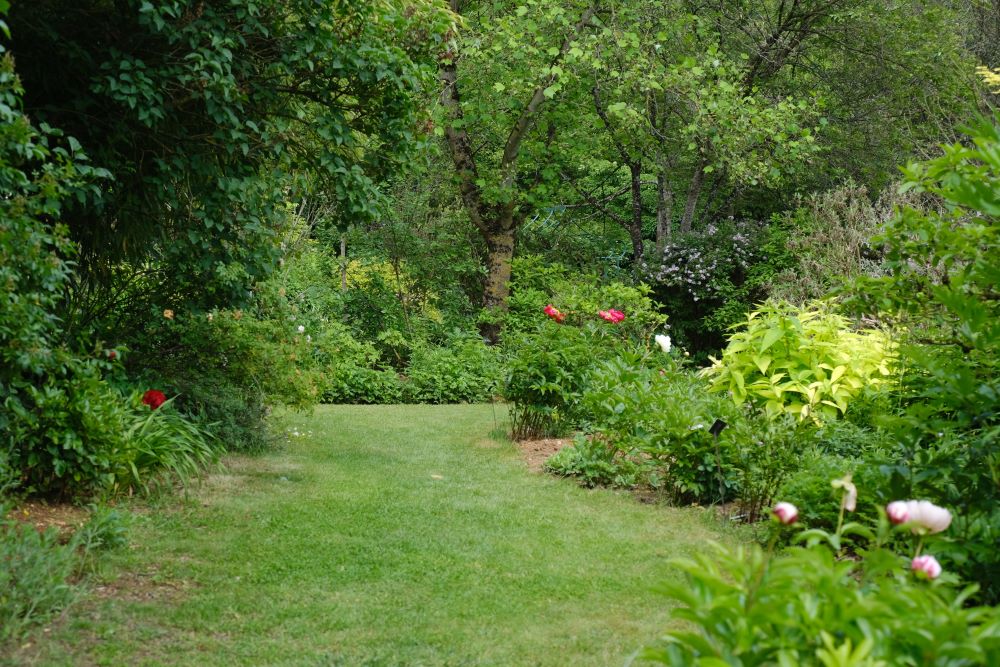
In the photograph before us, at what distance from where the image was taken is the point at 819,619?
1929 mm

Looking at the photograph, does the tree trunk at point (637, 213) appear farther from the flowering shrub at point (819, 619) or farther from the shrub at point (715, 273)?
the flowering shrub at point (819, 619)

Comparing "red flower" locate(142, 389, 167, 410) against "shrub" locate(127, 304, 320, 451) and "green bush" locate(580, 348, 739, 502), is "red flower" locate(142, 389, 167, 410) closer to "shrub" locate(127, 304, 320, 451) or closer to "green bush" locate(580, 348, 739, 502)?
"shrub" locate(127, 304, 320, 451)

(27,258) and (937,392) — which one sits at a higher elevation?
(27,258)

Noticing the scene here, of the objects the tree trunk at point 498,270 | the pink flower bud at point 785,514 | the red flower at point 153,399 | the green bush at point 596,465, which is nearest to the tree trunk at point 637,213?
the tree trunk at point 498,270

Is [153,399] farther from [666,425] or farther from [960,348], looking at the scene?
[960,348]

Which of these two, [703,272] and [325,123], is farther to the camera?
[703,272]

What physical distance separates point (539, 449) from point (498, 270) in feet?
23.2

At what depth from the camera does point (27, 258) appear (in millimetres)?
3924

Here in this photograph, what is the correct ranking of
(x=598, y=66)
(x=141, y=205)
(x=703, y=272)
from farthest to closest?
(x=703, y=272)
(x=598, y=66)
(x=141, y=205)

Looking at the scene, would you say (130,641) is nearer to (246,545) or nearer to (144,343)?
(246,545)

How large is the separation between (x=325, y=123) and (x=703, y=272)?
8909 mm

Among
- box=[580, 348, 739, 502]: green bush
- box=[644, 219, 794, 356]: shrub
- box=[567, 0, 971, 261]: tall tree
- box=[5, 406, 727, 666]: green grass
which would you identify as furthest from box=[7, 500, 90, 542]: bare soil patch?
box=[644, 219, 794, 356]: shrub

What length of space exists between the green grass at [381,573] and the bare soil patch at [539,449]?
1.12 ft

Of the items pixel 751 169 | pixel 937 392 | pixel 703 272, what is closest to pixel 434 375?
pixel 703 272
